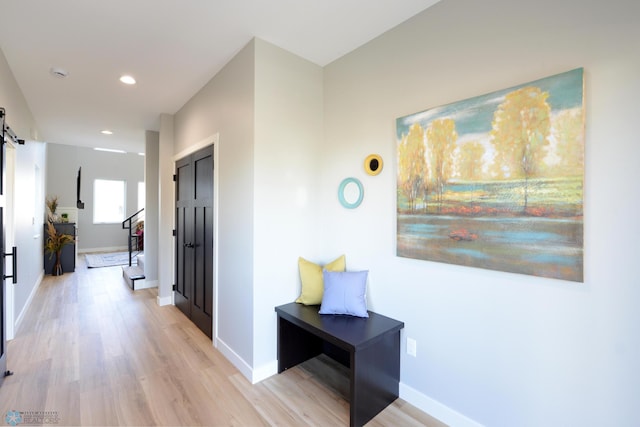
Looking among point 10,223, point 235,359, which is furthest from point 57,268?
point 235,359

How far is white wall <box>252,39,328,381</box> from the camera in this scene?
7.79 feet

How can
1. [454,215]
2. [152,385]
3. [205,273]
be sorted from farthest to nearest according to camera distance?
1. [205,273]
2. [152,385]
3. [454,215]

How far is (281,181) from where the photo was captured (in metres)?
2.51

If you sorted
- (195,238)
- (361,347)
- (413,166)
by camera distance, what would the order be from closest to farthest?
1. (361,347)
2. (413,166)
3. (195,238)

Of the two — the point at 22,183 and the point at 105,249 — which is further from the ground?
the point at 22,183

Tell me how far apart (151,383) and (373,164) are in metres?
2.42

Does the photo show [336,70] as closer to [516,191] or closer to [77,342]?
[516,191]

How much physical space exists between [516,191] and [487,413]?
1.30 metres

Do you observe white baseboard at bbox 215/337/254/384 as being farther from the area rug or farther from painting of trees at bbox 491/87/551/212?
the area rug

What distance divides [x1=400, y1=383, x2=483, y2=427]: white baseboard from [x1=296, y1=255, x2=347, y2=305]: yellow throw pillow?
904mm

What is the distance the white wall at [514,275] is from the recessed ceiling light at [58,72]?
284 centimetres

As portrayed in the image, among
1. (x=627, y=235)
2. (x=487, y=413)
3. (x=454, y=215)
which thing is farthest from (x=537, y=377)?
(x=454, y=215)

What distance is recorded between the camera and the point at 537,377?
1.56 meters

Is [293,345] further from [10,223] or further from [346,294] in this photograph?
[10,223]
